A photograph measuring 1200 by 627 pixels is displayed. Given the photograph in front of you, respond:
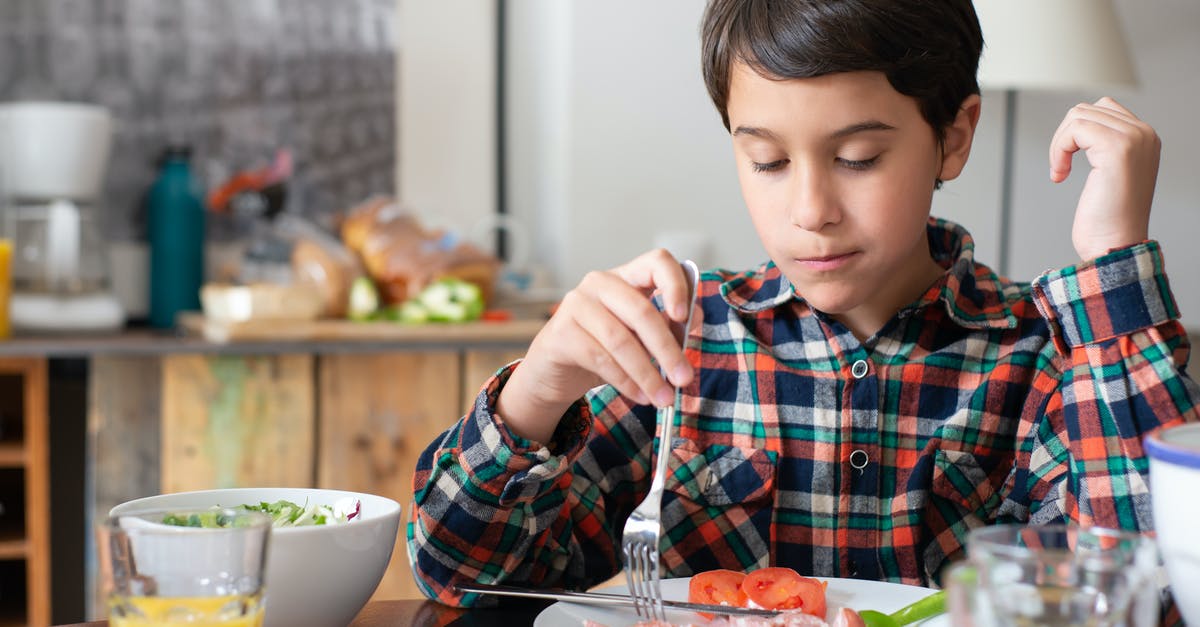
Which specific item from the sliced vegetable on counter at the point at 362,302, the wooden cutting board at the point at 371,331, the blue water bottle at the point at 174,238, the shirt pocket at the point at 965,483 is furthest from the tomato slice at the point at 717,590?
the blue water bottle at the point at 174,238

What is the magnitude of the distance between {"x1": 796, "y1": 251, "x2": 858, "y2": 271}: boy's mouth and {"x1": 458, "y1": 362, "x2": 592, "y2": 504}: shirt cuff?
0.21 meters

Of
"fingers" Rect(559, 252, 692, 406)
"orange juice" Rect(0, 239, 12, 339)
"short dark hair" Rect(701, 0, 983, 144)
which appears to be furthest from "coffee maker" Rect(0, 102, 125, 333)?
"fingers" Rect(559, 252, 692, 406)

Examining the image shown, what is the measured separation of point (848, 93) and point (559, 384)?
311mm

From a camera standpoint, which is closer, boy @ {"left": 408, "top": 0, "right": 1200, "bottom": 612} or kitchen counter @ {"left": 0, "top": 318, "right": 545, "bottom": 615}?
boy @ {"left": 408, "top": 0, "right": 1200, "bottom": 612}

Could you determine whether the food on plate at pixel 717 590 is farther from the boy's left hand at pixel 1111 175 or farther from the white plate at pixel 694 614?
the boy's left hand at pixel 1111 175

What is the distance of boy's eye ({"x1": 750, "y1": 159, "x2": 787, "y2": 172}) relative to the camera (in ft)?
3.05

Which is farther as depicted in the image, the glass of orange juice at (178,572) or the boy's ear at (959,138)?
the boy's ear at (959,138)

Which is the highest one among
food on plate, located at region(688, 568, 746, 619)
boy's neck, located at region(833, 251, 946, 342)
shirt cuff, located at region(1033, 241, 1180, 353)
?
shirt cuff, located at region(1033, 241, 1180, 353)

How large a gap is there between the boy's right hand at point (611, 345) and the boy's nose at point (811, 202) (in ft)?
0.44

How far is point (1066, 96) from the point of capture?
2.75m

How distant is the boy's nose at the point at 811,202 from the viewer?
0.90 m

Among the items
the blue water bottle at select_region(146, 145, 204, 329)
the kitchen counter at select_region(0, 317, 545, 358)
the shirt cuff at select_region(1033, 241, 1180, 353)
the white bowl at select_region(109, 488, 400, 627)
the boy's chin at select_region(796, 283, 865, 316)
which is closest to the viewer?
the white bowl at select_region(109, 488, 400, 627)

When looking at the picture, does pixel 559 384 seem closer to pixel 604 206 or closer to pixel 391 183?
pixel 604 206

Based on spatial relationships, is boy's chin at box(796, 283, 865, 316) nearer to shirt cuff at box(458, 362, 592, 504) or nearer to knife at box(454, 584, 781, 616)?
shirt cuff at box(458, 362, 592, 504)
